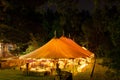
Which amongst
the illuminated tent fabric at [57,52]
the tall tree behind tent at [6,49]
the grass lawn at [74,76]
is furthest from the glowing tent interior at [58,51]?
the tall tree behind tent at [6,49]

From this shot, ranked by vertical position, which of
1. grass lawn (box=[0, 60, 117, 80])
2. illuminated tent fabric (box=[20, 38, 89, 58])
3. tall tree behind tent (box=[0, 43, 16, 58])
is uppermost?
tall tree behind tent (box=[0, 43, 16, 58])

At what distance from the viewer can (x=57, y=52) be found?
45.2ft

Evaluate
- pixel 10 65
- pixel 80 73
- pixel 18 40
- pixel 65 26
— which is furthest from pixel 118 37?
pixel 65 26

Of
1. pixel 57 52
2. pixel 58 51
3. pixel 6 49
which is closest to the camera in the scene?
pixel 57 52

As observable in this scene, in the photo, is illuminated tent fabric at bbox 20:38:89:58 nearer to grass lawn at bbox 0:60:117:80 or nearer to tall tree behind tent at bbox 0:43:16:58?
grass lawn at bbox 0:60:117:80

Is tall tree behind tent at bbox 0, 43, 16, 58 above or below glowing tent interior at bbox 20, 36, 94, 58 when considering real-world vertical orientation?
above

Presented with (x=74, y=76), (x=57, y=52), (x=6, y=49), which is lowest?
(x=74, y=76)

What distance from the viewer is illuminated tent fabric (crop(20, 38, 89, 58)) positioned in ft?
44.5

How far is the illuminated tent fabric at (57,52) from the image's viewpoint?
13555mm

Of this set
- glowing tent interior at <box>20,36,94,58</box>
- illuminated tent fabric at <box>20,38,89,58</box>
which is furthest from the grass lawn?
illuminated tent fabric at <box>20,38,89,58</box>

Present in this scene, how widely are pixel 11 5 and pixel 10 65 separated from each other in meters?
4.42

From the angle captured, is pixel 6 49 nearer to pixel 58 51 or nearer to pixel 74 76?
pixel 74 76

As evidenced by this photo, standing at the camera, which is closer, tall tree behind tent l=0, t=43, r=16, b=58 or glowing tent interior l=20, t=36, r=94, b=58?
glowing tent interior l=20, t=36, r=94, b=58

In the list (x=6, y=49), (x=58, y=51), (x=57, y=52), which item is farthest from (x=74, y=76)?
(x=6, y=49)
